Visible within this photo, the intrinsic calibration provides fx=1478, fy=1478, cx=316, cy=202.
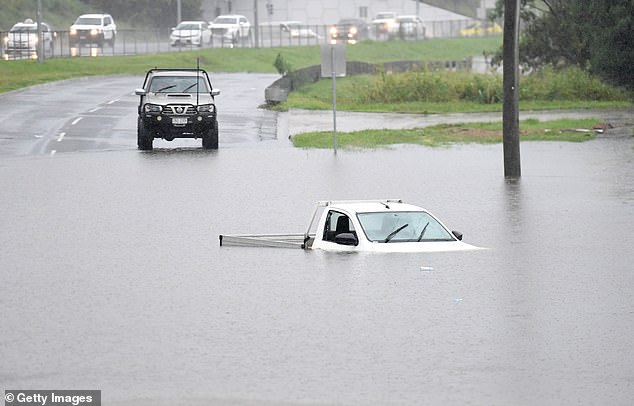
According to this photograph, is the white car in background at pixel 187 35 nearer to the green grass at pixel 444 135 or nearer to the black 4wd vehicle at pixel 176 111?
the green grass at pixel 444 135

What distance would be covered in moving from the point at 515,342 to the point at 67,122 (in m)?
37.4

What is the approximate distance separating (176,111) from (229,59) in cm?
5052

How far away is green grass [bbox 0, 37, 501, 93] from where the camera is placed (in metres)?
74.4

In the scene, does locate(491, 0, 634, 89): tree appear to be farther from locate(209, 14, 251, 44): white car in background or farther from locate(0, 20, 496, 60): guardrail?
locate(209, 14, 251, 44): white car in background

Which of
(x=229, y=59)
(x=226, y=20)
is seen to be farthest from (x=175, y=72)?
(x=226, y=20)

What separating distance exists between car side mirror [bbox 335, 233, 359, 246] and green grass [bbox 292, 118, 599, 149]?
22234 mm

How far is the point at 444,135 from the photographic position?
154 ft

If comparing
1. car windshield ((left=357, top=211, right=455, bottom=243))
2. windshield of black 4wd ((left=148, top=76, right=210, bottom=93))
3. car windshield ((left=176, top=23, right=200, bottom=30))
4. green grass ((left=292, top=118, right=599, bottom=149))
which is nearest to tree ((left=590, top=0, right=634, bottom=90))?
green grass ((left=292, top=118, right=599, bottom=149))

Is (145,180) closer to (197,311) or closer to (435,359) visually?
(197,311)

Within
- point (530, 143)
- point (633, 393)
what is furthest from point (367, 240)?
point (530, 143)

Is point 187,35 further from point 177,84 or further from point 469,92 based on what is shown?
point 177,84

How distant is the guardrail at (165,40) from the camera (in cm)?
9028

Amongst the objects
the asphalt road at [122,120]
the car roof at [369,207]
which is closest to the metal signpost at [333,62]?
the asphalt road at [122,120]

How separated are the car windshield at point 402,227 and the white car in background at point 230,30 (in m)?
84.7
